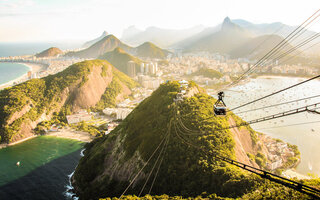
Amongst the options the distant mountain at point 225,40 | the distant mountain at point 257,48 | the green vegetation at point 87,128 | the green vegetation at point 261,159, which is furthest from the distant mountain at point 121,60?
the distant mountain at point 225,40

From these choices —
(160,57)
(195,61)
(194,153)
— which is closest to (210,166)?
(194,153)

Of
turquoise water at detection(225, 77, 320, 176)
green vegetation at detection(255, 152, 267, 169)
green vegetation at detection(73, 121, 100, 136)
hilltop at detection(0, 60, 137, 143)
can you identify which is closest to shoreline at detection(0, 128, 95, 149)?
green vegetation at detection(73, 121, 100, 136)

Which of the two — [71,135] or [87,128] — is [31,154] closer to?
[71,135]

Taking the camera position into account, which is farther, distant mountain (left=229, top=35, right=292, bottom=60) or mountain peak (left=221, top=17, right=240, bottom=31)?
mountain peak (left=221, top=17, right=240, bottom=31)

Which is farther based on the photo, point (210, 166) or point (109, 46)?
point (109, 46)

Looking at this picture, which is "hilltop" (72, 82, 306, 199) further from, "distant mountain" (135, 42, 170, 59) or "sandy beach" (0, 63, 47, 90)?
"distant mountain" (135, 42, 170, 59)

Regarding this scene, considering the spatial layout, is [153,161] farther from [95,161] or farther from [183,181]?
[95,161]

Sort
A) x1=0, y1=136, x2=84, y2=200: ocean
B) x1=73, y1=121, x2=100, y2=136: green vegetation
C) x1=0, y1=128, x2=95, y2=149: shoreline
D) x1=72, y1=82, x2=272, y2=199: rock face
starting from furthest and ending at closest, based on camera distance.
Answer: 1. x1=73, y1=121, x2=100, y2=136: green vegetation
2. x1=0, y1=128, x2=95, y2=149: shoreline
3. x1=0, y1=136, x2=84, y2=200: ocean
4. x1=72, y1=82, x2=272, y2=199: rock face
